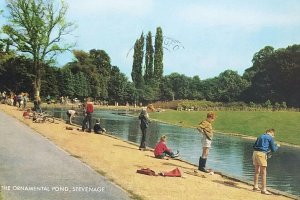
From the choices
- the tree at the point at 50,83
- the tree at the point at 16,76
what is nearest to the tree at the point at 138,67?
the tree at the point at 50,83

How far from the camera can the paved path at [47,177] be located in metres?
10.5

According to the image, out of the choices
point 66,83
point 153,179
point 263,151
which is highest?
point 66,83

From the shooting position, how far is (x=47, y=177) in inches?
491

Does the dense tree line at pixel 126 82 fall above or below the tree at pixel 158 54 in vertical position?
below

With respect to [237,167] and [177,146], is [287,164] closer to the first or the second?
[237,167]

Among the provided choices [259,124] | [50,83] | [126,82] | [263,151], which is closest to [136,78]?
[126,82]

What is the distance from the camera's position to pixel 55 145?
790 inches

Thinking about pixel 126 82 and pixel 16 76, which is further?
pixel 126 82

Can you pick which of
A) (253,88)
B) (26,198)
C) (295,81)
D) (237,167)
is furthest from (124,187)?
(253,88)

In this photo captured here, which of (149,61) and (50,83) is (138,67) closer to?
(149,61)

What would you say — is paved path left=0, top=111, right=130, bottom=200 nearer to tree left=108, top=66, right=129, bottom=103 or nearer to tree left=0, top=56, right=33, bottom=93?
tree left=0, top=56, right=33, bottom=93

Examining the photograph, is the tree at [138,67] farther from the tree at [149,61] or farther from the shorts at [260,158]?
the shorts at [260,158]

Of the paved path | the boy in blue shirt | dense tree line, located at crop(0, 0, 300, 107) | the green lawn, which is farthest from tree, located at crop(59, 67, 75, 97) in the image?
the boy in blue shirt

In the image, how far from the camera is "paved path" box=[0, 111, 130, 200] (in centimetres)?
1052
